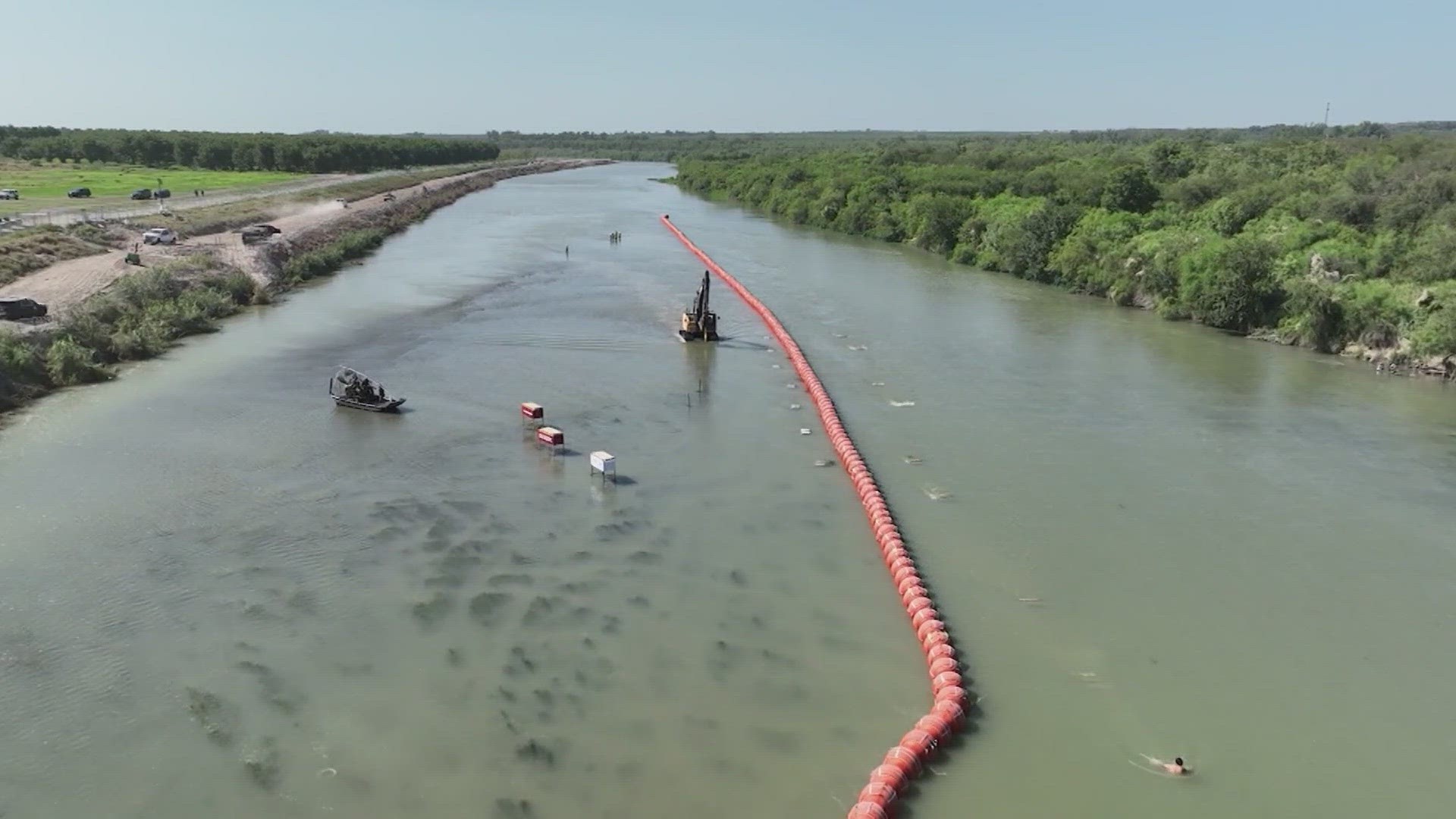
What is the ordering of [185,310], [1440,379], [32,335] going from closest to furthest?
[32,335] < [1440,379] < [185,310]

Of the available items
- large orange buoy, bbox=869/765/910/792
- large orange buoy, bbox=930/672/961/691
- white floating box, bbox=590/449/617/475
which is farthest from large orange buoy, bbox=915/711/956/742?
white floating box, bbox=590/449/617/475

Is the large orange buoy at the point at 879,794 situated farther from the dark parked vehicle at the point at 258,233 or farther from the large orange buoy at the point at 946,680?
the dark parked vehicle at the point at 258,233

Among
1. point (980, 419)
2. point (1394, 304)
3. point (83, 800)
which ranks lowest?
point (83, 800)

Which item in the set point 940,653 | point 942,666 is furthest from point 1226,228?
point 942,666

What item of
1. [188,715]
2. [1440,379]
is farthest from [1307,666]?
[1440,379]

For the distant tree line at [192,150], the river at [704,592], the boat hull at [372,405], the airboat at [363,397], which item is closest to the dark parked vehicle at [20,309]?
the river at [704,592]

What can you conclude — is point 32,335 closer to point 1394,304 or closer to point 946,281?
point 946,281

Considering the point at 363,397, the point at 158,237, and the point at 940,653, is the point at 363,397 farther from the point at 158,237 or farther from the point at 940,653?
the point at 158,237
